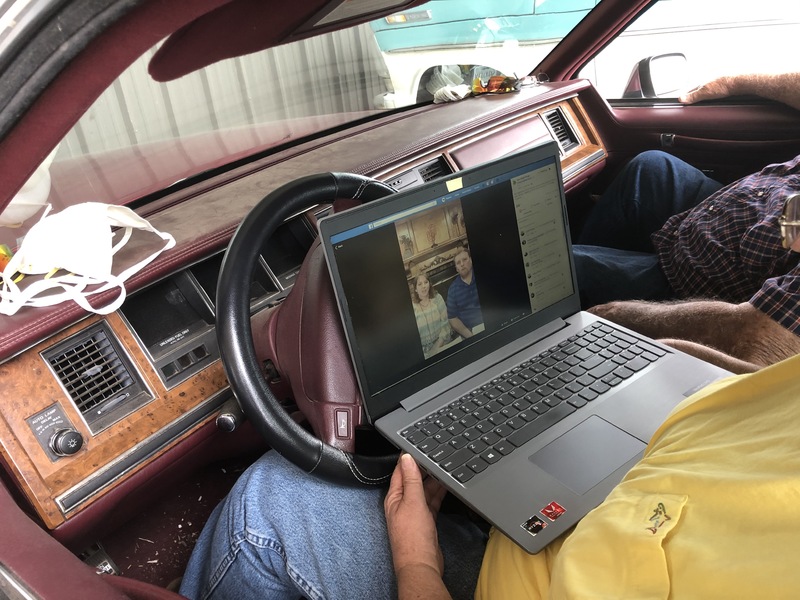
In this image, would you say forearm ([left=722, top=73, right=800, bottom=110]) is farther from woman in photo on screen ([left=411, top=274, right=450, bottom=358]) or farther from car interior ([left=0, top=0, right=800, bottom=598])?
woman in photo on screen ([left=411, top=274, right=450, bottom=358])

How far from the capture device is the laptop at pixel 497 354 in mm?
929

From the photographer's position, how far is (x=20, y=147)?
558 millimetres

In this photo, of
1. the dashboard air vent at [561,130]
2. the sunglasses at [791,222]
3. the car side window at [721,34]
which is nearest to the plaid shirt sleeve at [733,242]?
the sunglasses at [791,222]

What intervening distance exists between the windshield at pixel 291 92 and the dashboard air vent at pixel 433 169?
1.18 feet

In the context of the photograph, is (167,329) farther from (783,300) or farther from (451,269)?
(783,300)

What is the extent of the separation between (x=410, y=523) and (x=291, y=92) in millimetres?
2063

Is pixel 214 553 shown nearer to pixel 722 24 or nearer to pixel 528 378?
pixel 528 378

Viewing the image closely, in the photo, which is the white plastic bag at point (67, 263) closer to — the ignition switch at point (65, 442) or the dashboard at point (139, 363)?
the dashboard at point (139, 363)

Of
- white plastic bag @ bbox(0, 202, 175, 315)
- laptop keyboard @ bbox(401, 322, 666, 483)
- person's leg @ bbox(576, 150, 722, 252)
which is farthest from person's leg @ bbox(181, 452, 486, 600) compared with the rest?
person's leg @ bbox(576, 150, 722, 252)

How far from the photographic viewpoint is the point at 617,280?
5.37 feet

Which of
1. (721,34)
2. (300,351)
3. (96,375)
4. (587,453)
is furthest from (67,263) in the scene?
(721,34)

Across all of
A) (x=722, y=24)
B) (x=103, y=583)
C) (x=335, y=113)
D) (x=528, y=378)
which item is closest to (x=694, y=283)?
(x=528, y=378)

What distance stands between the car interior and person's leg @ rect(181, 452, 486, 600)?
0.27 ft

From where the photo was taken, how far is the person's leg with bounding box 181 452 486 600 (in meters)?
0.92
